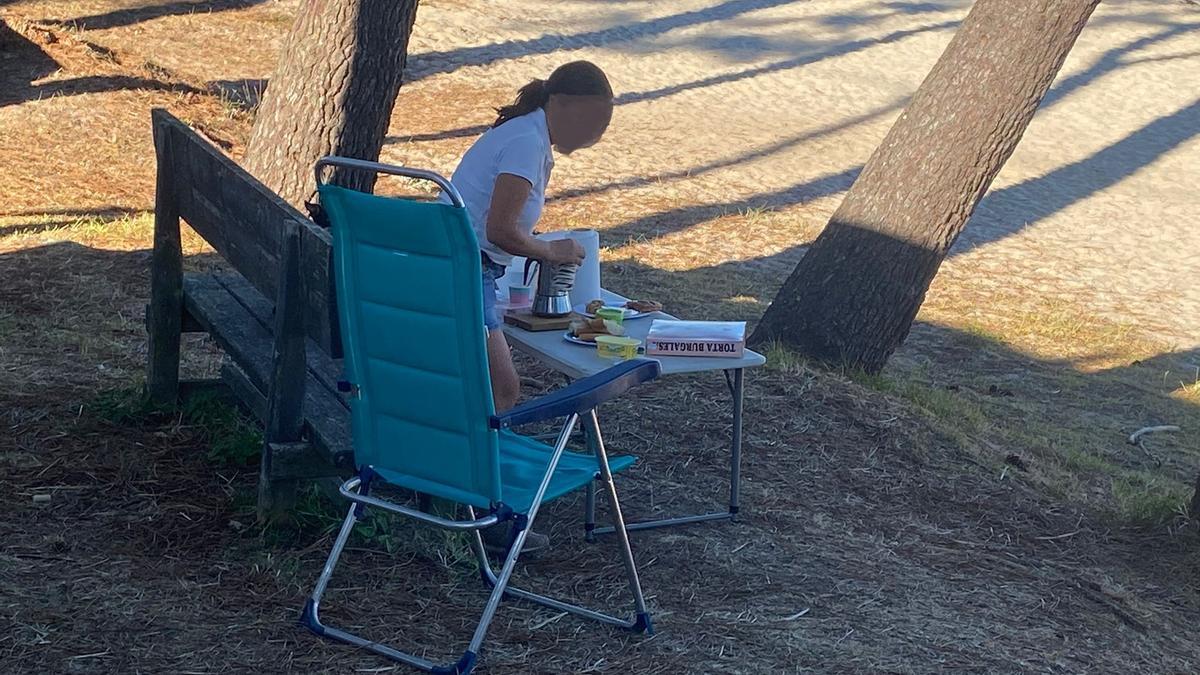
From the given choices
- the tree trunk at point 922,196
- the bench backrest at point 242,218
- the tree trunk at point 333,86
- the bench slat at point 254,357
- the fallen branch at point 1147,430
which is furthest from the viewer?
the tree trunk at point 333,86

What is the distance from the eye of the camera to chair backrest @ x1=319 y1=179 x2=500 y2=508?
3.35m

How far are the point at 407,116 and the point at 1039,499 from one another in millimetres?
9202

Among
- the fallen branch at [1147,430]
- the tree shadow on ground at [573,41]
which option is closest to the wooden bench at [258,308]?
the fallen branch at [1147,430]

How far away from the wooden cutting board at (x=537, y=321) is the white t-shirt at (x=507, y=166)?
19 cm

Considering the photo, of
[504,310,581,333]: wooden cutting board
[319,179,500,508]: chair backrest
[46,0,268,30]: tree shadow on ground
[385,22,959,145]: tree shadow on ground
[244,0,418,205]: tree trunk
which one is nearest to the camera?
[319,179,500,508]: chair backrest

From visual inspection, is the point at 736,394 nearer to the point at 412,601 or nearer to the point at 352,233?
the point at 412,601

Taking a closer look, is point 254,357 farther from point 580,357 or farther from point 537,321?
point 580,357

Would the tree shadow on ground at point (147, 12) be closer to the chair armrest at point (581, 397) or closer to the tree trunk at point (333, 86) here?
the tree trunk at point (333, 86)

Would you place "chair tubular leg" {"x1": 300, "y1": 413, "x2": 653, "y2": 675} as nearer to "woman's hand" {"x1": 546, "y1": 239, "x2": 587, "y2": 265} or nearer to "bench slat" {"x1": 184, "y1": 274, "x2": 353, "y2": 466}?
"bench slat" {"x1": 184, "y1": 274, "x2": 353, "y2": 466}

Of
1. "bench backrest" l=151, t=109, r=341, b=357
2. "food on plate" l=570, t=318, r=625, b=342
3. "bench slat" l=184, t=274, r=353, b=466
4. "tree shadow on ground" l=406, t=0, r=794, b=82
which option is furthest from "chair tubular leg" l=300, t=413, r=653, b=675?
"tree shadow on ground" l=406, t=0, r=794, b=82

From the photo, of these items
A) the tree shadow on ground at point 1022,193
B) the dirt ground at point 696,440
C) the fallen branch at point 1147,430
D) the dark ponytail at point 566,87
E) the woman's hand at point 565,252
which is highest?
the dark ponytail at point 566,87

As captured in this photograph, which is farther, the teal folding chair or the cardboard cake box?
the cardboard cake box

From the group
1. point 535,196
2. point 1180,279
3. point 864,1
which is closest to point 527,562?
point 535,196

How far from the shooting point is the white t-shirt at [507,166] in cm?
439
